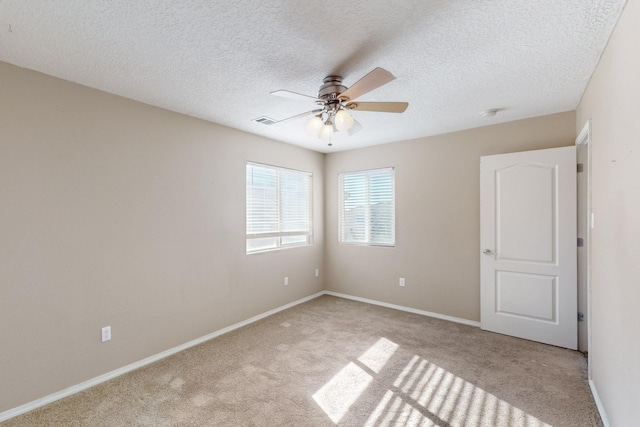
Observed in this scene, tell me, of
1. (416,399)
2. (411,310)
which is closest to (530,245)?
(411,310)

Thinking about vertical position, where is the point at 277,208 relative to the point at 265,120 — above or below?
below

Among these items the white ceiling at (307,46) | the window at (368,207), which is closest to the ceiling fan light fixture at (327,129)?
the white ceiling at (307,46)

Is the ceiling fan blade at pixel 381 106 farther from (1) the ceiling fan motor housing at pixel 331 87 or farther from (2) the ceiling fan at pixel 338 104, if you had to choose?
(1) the ceiling fan motor housing at pixel 331 87

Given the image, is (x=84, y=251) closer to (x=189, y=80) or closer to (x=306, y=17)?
(x=189, y=80)

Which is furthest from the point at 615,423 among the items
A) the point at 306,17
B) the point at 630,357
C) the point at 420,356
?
the point at 306,17

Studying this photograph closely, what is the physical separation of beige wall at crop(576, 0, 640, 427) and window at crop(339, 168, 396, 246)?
2.44 metres

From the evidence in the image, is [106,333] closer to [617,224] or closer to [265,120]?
[265,120]

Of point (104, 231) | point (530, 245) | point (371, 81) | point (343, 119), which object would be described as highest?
point (371, 81)

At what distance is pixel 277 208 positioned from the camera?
4.33m

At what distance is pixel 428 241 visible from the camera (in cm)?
408

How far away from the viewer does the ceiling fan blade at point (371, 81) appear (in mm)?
1691

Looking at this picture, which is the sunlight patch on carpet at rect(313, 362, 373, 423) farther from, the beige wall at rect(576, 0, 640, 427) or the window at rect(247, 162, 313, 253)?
the window at rect(247, 162, 313, 253)

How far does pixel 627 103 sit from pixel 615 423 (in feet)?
5.96

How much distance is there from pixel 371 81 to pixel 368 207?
9.95 feet
